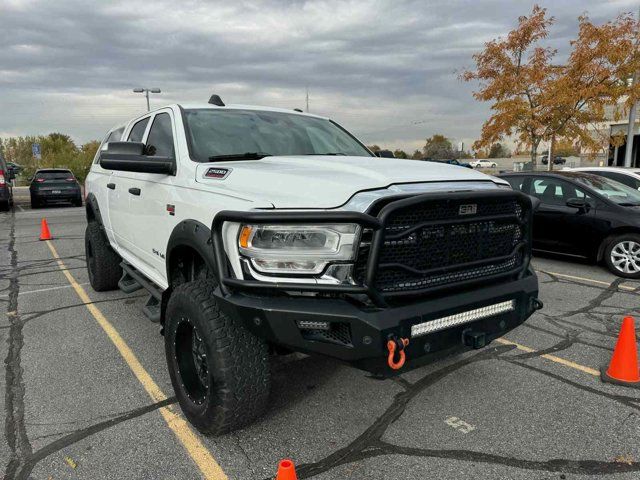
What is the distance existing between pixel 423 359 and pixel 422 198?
0.82 meters

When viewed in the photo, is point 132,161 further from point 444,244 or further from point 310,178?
point 444,244

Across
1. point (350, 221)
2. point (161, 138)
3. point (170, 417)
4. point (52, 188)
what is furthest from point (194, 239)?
point (52, 188)

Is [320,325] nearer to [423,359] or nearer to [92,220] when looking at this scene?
[423,359]

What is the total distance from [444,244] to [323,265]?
0.69m

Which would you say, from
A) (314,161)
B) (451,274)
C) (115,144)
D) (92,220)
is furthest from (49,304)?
(451,274)

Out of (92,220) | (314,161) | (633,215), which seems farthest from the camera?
(633,215)

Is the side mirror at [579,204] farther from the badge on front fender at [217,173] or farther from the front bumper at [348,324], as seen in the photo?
the badge on front fender at [217,173]

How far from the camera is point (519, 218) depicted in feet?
9.81

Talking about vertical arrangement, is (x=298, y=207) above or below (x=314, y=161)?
below

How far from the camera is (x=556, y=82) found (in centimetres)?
1457

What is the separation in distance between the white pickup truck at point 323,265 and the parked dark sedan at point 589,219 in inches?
195

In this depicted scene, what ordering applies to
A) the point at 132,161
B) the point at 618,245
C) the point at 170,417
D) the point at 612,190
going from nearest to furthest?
the point at 170,417 → the point at 132,161 → the point at 618,245 → the point at 612,190

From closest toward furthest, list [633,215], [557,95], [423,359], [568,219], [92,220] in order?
[423,359]
[92,220]
[633,215]
[568,219]
[557,95]

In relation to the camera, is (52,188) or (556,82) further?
(52,188)
